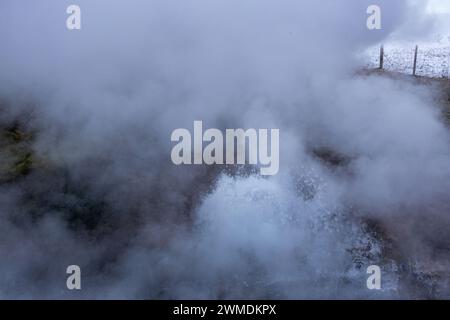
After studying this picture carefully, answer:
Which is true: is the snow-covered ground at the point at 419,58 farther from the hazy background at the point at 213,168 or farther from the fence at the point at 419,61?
the hazy background at the point at 213,168

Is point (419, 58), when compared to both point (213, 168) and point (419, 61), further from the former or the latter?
point (213, 168)

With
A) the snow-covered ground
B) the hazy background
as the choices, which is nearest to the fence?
the snow-covered ground

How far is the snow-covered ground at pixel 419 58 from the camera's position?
11242 millimetres

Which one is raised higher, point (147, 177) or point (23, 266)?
point (147, 177)

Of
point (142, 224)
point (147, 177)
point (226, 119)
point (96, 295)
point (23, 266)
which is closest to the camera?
point (96, 295)

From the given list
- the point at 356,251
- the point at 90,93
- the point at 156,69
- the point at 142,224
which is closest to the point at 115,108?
the point at 90,93

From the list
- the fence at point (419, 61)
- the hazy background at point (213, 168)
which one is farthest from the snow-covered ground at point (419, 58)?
the hazy background at point (213, 168)

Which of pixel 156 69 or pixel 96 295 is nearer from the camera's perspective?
pixel 96 295

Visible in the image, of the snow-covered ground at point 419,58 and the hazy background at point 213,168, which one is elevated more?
the snow-covered ground at point 419,58

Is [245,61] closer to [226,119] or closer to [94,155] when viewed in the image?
[226,119]

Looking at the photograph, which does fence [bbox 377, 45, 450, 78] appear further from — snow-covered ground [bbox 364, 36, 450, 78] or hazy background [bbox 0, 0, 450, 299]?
hazy background [bbox 0, 0, 450, 299]
